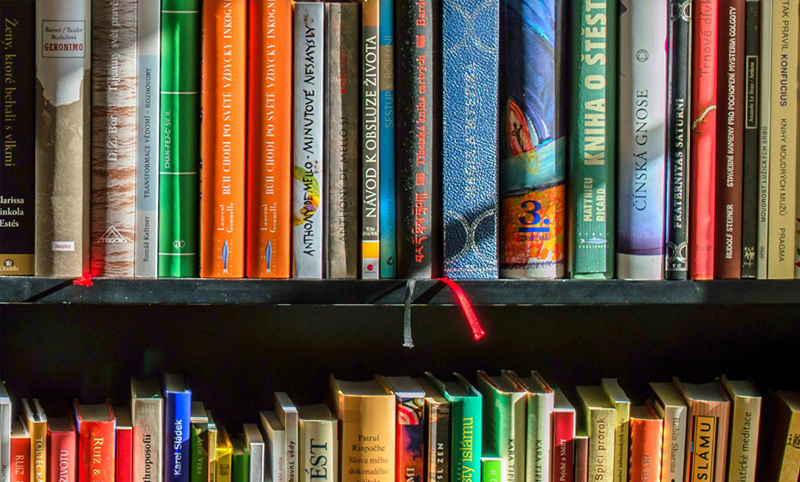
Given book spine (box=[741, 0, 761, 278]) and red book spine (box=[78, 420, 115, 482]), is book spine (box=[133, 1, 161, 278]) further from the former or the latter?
book spine (box=[741, 0, 761, 278])

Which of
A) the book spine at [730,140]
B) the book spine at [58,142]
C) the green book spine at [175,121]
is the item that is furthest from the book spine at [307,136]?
the book spine at [730,140]

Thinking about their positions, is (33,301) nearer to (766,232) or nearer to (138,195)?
(138,195)

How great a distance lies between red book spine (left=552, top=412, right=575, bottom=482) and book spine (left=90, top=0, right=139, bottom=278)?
19.5 inches

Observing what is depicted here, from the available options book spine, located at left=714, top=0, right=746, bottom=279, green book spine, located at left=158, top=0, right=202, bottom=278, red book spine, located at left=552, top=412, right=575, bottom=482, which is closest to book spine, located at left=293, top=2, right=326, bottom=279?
green book spine, located at left=158, top=0, right=202, bottom=278

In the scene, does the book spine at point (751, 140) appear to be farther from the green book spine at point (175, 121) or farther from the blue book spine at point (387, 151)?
the green book spine at point (175, 121)

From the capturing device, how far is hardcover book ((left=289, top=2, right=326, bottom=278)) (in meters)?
0.73

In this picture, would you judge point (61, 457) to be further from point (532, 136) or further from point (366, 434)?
point (532, 136)

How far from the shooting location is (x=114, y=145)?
28.4 inches

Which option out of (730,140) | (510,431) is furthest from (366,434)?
(730,140)

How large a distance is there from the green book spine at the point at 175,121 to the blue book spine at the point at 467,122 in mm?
263

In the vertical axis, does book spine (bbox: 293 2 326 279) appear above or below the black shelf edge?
above

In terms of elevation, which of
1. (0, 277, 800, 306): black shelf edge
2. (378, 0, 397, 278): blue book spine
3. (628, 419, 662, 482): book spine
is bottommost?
(628, 419, 662, 482): book spine

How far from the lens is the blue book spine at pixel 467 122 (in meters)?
0.74

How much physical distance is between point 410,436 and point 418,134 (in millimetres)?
329
